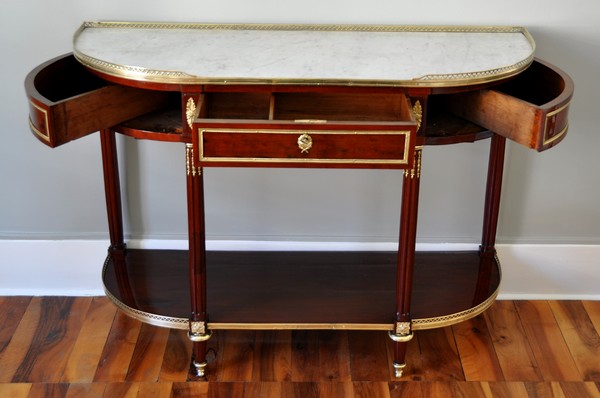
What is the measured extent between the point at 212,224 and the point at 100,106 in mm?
672

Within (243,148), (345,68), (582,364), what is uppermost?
(345,68)

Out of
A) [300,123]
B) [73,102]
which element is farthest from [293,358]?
[73,102]

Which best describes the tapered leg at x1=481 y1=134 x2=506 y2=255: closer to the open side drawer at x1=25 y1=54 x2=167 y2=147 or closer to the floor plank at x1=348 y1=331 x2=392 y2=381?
the floor plank at x1=348 y1=331 x2=392 y2=381

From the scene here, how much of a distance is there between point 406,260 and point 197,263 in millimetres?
517

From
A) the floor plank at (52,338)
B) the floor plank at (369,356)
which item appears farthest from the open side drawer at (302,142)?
the floor plank at (52,338)

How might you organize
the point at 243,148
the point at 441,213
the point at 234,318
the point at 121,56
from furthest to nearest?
the point at 441,213 → the point at 234,318 → the point at 121,56 → the point at 243,148

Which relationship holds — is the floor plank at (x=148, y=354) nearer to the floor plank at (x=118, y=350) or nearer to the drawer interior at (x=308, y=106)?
the floor plank at (x=118, y=350)

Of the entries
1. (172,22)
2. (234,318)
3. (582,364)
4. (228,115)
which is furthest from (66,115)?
(582,364)

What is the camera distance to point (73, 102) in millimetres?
1842

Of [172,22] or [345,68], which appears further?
[172,22]

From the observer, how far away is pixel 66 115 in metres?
1.83

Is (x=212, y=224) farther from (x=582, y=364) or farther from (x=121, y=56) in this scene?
(x=582, y=364)

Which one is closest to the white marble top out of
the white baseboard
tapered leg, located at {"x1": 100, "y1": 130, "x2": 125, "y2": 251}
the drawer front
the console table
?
the console table

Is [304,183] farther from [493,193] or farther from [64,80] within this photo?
[64,80]
